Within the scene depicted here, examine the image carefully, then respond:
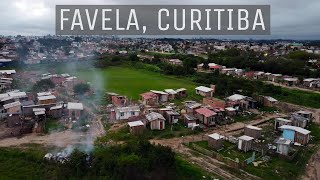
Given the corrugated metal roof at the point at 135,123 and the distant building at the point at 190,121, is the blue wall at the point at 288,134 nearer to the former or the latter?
the distant building at the point at 190,121

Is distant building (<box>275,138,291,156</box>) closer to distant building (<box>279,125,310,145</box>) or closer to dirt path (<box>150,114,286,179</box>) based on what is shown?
distant building (<box>279,125,310,145</box>)

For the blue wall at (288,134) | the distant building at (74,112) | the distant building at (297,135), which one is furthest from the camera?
the distant building at (74,112)

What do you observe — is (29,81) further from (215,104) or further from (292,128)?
(292,128)

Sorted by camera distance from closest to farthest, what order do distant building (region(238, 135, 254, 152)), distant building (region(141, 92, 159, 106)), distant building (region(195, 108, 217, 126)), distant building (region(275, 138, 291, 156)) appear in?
distant building (region(275, 138, 291, 156)), distant building (region(238, 135, 254, 152)), distant building (region(195, 108, 217, 126)), distant building (region(141, 92, 159, 106))

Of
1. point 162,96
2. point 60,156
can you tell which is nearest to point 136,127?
point 60,156

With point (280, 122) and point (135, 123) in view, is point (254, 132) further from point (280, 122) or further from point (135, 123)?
point (135, 123)

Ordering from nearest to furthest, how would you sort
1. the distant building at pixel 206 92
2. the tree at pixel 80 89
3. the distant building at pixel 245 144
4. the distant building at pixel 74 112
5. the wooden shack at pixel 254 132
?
the distant building at pixel 245 144, the wooden shack at pixel 254 132, the distant building at pixel 74 112, the tree at pixel 80 89, the distant building at pixel 206 92

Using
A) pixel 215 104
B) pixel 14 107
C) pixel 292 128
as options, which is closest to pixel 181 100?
pixel 215 104

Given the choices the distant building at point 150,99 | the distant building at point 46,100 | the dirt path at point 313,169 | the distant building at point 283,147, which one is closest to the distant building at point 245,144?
the distant building at point 283,147

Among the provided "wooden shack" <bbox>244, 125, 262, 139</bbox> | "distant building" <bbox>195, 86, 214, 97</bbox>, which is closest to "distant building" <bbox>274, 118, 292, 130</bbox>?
"wooden shack" <bbox>244, 125, 262, 139</bbox>
